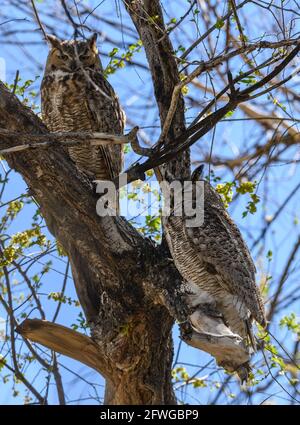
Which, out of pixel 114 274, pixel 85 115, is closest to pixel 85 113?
pixel 85 115

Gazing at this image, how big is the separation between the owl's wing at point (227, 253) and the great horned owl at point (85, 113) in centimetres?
82

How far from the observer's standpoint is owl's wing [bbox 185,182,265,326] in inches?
176

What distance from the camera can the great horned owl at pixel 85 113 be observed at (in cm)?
526

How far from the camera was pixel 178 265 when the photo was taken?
4.47 metres

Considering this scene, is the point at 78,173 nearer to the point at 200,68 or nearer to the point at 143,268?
the point at 143,268

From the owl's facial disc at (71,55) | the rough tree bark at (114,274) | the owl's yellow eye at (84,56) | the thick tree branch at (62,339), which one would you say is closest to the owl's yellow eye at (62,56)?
the owl's facial disc at (71,55)

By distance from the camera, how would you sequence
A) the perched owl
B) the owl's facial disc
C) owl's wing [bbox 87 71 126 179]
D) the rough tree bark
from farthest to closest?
1. the owl's facial disc
2. owl's wing [bbox 87 71 126 179]
3. the perched owl
4. the rough tree bark

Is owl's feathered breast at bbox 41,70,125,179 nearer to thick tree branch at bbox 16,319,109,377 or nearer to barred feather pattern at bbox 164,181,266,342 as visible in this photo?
barred feather pattern at bbox 164,181,266,342

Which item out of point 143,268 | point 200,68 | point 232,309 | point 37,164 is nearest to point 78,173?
point 37,164

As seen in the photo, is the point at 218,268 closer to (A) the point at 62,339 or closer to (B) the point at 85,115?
(A) the point at 62,339

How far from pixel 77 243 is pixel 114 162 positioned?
1.35 meters

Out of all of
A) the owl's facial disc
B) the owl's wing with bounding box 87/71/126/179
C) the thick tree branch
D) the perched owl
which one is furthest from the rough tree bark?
the owl's facial disc

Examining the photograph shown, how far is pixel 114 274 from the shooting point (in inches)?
161
